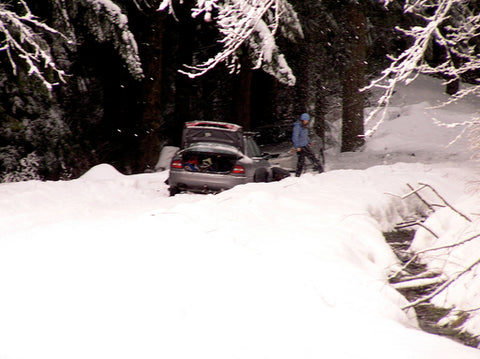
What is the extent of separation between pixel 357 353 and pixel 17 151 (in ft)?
46.5

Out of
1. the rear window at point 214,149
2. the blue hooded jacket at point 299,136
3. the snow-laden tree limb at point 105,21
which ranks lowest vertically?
the blue hooded jacket at point 299,136

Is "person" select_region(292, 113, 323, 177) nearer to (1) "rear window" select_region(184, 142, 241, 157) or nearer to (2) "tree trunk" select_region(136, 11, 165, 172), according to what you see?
(1) "rear window" select_region(184, 142, 241, 157)

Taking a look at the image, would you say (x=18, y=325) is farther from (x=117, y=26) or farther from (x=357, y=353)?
(x=117, y=26)

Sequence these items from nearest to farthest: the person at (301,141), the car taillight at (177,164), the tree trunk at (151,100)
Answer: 1. the car taillight at (177,164)
2. the person at (301,141)
3. the tree trunk at (151,100)

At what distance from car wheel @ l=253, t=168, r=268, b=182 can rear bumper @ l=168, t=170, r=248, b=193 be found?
0.59m

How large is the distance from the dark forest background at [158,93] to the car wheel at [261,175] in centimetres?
249

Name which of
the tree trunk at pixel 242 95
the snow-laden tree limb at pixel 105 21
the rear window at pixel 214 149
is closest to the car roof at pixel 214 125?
the rear window at pixel 214 149

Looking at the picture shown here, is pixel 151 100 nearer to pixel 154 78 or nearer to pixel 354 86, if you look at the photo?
pixel 154 78

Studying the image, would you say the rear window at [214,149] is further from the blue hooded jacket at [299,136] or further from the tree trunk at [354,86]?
the tree trunk at [354,86]

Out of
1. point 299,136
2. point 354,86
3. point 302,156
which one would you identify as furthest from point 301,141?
point 354,86

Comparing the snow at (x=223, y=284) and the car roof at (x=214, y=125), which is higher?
the snow at (x=223, y=284)

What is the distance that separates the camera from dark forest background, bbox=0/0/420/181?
16.7 metres

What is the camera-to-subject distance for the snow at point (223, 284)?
4562mm

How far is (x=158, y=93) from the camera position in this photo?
1939cm
